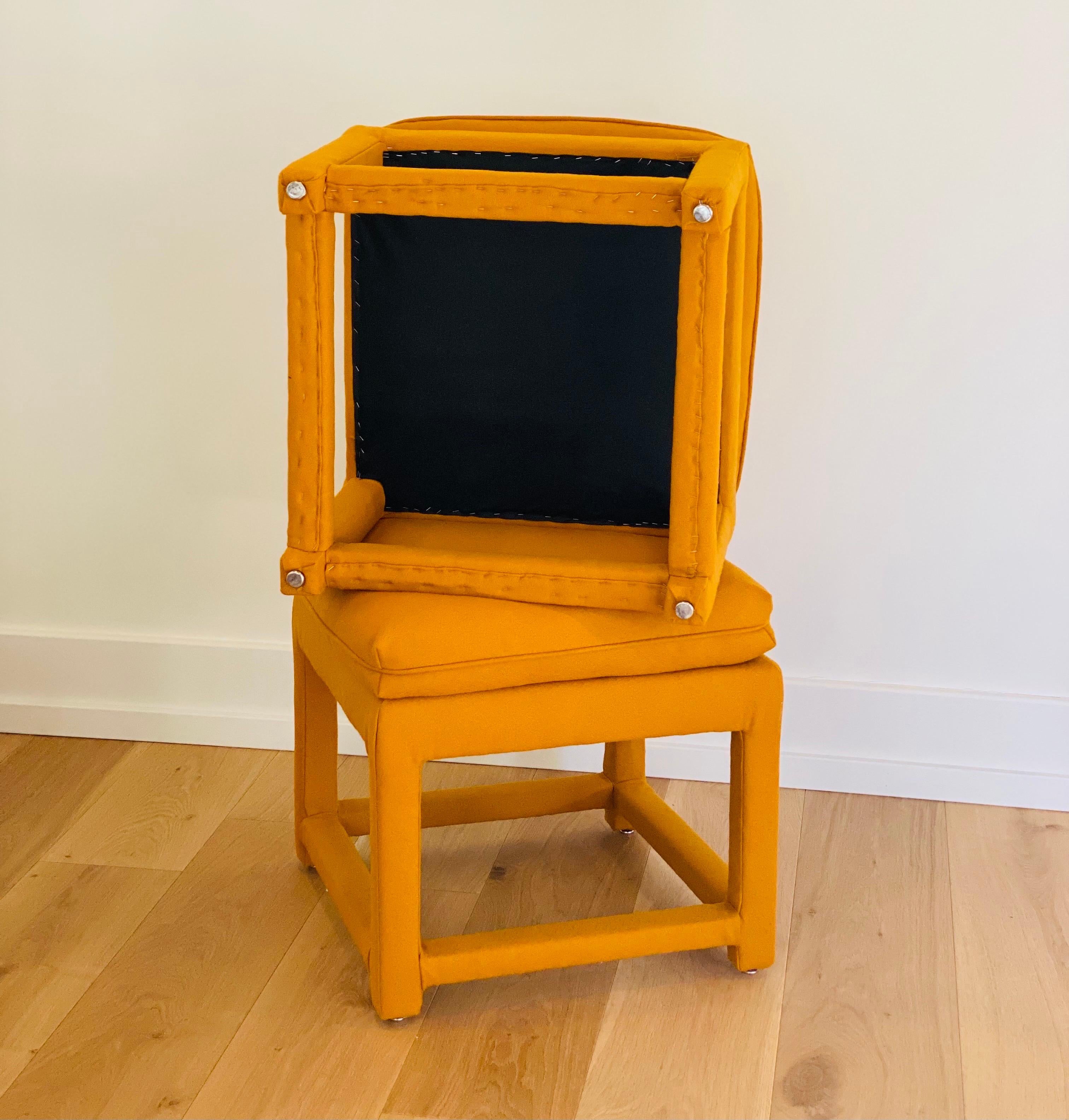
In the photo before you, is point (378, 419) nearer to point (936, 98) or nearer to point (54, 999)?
point (54, 999)

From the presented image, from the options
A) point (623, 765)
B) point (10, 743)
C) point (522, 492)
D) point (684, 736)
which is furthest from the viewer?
point (10, 743)

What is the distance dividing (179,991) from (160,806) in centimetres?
44

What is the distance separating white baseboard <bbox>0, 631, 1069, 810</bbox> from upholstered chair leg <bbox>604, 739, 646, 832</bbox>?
21 cm

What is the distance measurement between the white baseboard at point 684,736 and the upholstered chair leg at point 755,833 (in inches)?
18.9

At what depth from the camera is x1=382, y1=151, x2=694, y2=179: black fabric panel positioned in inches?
49.8

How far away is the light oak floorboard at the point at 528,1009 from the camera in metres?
1.12

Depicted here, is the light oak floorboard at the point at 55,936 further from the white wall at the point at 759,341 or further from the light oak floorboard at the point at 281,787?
the white wall at the point at 759,341

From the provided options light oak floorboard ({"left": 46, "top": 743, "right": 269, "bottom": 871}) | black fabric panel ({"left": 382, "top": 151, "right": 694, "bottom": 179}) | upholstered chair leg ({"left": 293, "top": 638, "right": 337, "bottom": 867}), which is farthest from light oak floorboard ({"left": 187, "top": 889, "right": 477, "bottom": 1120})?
black fabric panel ({"left": 382, "top": 151, "right": 694, "bottom": 179})

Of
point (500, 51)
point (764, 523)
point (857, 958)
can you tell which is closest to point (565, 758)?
point (764, 523)

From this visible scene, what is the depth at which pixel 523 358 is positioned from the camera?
51.1 inches

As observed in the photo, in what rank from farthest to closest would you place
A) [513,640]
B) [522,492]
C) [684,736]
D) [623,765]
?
[684,736] → [623,765] → [522,492] → [513,640]

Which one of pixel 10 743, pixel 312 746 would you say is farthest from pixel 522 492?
pixel 10 743

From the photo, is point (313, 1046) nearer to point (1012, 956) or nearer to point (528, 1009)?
point (528, 1009)

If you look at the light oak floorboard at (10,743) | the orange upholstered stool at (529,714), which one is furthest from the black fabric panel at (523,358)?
the light oak floorboard at (10,743)
